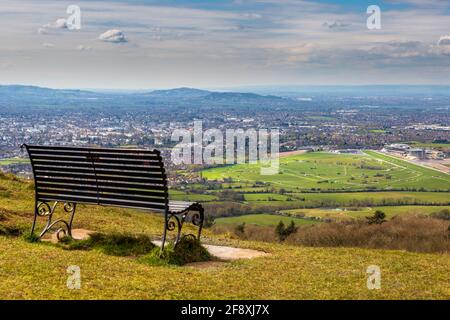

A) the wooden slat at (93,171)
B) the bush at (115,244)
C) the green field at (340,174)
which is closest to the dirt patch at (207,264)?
the bush at (115,244)

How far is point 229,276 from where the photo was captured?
7.16 meters

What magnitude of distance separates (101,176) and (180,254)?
5.68 ft

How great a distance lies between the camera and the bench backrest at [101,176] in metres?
8.09

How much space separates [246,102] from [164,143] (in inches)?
3082

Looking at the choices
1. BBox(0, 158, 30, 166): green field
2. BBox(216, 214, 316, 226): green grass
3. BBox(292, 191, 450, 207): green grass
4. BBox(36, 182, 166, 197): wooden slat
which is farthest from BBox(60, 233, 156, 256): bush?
BBox(0, 158, 30, 166): green field

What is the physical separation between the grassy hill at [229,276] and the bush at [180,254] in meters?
0.20

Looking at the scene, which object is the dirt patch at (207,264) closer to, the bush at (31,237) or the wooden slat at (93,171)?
the wooden slat at (93,171)

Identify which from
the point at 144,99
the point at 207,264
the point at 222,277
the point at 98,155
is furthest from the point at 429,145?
the point at 222,277

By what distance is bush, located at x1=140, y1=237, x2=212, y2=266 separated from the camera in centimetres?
789

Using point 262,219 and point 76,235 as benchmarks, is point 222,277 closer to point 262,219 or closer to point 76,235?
point 76,235

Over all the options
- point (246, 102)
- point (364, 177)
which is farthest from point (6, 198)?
point (246, 102)

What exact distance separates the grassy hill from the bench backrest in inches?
33.8

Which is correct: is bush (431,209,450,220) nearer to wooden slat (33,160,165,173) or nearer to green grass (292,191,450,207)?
green grass (292,191,450,207)

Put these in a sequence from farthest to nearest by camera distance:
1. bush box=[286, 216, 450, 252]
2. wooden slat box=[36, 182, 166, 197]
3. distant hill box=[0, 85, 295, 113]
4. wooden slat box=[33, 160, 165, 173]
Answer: distant hill box=[0, 85, 295, 113], bush box=[286, 216, 450, 252], wooden slat box=[36, 182, 166, 197], wooden slat box=[33, 160, 165, 173]
